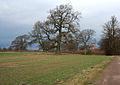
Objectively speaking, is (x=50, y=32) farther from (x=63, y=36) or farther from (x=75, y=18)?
(x=75, y=18)

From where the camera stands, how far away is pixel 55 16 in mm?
52312

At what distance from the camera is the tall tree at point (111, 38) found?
63.1m

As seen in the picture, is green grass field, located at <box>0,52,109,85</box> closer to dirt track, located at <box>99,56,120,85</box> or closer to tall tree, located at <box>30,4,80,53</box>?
dirt track, located at <box>99,56,120,85</box>

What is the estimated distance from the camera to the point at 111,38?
63.7m

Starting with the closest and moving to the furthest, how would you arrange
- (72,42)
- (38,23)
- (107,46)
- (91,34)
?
(72,42)
(38,23)
(107,46)
(91,34)

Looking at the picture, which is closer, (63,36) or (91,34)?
(63,36)

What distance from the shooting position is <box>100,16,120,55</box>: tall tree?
2485 inches

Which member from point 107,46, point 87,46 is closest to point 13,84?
point 107,46

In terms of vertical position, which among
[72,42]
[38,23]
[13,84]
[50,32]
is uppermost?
[38,23]

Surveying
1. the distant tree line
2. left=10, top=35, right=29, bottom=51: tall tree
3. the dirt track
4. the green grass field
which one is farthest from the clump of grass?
left=10, top=35, right=29, bottom=51: tall tree

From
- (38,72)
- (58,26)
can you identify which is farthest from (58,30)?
(38,72)

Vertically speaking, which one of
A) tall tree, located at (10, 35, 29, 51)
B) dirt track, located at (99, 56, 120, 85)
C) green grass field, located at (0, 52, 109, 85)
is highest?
tall tree, located at (10, 35, 29, 51)

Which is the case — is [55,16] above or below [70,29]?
above

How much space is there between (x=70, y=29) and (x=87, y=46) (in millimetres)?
32522
